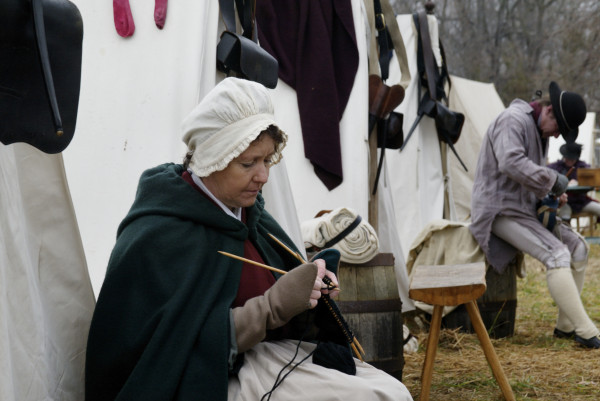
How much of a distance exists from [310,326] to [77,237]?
665 millimetres

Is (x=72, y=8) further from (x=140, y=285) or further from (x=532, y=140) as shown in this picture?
(x=532, y=140)

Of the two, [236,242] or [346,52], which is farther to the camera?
[346,52]

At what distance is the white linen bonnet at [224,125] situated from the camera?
2.10 m

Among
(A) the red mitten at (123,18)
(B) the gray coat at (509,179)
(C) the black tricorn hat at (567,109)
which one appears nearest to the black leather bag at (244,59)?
(A) the red mitten at (123,18)

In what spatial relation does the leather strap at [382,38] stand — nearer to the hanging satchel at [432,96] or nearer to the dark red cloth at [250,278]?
the hanging satchel at [432,96]

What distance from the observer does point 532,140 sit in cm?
495

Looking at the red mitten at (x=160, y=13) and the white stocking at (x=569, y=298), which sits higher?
the red mitten at (x=160, y=13)

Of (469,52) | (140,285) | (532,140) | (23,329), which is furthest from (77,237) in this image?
(469,52)

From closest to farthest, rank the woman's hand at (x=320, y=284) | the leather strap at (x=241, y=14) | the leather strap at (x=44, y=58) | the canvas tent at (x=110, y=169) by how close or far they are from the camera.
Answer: the leather strap at (x=44, y=58), the canvas tent at (x=110, y=169), the woman's hand at (x=320, y=284), the leather strap at (x=241, y=14)

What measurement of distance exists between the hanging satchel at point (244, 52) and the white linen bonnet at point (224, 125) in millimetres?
1054

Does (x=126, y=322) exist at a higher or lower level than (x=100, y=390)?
higher

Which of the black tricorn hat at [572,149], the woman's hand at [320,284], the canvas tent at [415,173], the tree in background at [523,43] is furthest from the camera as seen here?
the tree in background at [523,43]

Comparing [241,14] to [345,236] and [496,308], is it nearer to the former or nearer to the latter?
[345,236]

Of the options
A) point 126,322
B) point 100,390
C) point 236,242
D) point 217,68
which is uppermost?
point 217,68
